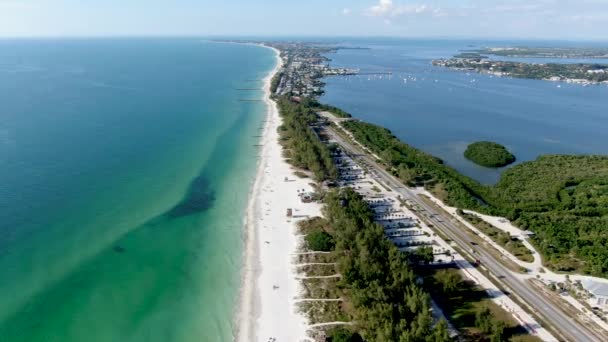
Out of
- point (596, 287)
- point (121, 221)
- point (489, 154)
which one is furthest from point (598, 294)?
point (121, 221)

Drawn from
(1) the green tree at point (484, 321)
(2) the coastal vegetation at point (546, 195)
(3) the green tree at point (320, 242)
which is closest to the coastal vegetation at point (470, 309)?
(1) the green tree at point (484, 321)

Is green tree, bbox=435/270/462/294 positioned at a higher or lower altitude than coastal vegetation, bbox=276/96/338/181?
lower

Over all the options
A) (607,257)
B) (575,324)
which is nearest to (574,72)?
(607,257)

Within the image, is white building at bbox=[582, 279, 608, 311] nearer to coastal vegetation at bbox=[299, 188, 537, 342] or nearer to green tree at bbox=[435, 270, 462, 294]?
coastal vegetation at bbox=[299, 188, 537, 342]

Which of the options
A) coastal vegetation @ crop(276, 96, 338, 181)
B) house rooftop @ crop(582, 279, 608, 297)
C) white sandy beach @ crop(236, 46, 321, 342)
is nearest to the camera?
white sandy beach @ crop(236, 46, 321, 342)

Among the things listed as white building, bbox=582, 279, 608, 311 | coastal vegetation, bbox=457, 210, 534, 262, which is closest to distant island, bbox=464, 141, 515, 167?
coastal vegetation, bbox=457, 210, 534, 262

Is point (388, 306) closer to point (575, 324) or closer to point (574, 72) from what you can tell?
point (575, 324)

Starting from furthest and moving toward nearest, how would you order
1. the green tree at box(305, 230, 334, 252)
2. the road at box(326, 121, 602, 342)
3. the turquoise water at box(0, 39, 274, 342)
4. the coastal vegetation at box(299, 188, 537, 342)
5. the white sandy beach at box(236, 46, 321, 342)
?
the green tree at box(305, 230, 334, 252), the turquoise water at box(0, 39, 274, 342), the white sandy beach at box(236, 46, 321, 342), the road at box(326, 121, 602, 342), the coastal vegetation at box(299, 188, 537, 342)
